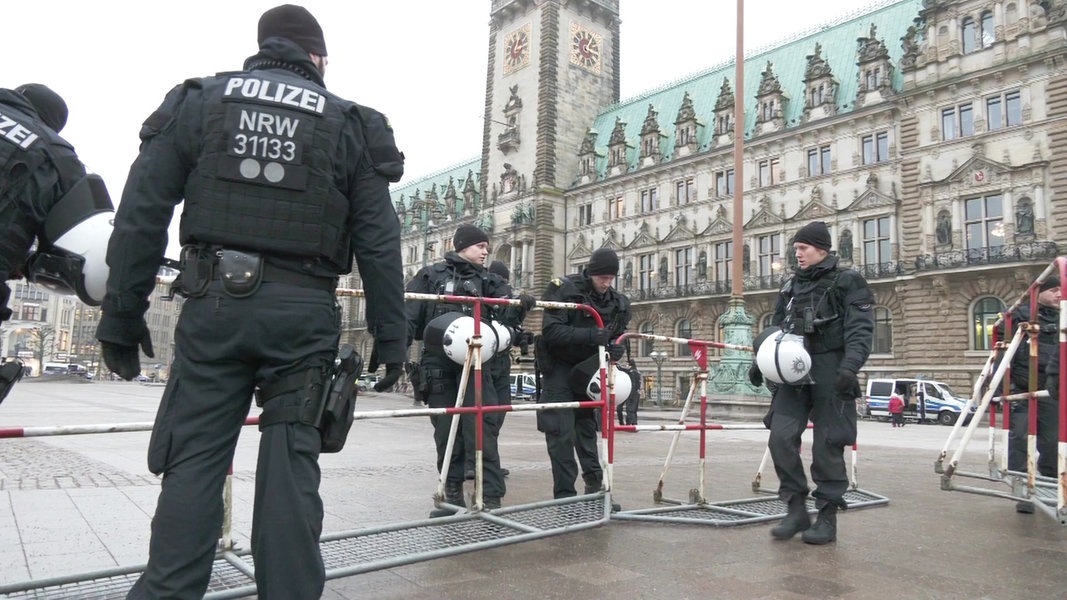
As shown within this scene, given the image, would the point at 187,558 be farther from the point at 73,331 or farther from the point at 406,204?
the point at 73,331

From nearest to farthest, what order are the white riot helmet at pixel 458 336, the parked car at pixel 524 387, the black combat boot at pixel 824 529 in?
the black combat boot at pixel 824 529 → the white riot helmet at pixel 458 336 → the parked car at pixel 524 387

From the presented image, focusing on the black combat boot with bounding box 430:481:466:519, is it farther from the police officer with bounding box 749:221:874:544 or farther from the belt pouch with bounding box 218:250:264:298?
the belt pouch with bounding box 218:250:264:298

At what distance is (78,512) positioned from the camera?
17.4 ft

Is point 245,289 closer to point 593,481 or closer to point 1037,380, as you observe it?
point 593,481

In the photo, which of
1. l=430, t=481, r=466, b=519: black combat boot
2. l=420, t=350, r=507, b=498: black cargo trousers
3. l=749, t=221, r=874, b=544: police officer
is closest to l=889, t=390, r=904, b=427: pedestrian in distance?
l=749, t=221, r=874, b=544: police officer

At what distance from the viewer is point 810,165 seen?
4009 cm

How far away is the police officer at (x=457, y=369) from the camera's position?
554 centimetres

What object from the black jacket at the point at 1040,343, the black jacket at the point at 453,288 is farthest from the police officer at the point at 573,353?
the black jacket at the point at 1040,343

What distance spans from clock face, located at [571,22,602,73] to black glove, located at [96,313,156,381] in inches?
2158

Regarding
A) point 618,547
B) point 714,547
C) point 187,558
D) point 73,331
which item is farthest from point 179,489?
point 73,331

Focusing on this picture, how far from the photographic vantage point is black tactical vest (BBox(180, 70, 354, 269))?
263cm

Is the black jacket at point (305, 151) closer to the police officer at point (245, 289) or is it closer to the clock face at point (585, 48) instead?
the police officer at point (245, 289)

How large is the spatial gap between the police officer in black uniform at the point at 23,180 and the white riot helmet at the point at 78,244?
50 millimetres

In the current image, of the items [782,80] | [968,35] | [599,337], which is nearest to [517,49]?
[782,80]
